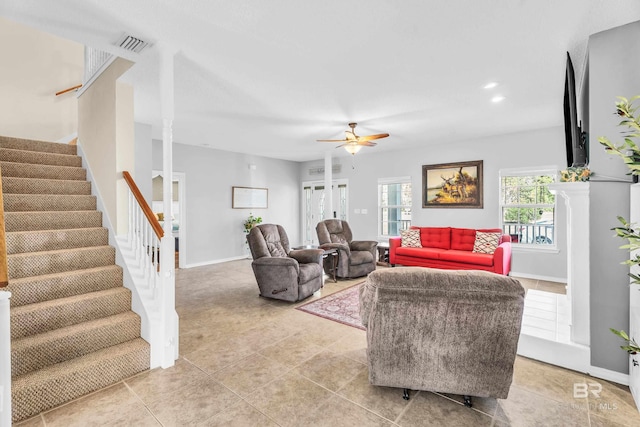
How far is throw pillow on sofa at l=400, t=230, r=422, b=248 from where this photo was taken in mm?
5781

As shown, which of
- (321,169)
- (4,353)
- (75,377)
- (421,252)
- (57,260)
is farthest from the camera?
(321,169)

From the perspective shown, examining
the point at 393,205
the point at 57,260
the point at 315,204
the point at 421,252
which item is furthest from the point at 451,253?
the point at 57,260

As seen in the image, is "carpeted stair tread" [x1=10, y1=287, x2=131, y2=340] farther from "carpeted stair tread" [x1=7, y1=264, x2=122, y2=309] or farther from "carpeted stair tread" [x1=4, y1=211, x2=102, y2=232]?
"carpeted stair tread" [x1=4, y1=211, x2=102, y2=232]

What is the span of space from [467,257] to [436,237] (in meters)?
0.94

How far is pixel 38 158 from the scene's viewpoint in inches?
135

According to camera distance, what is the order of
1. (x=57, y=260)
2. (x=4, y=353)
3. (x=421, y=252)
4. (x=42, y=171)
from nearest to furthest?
(x=4, y=353)
(x=57, y=260)
(x=42, y=171)
(x=421, y=252)

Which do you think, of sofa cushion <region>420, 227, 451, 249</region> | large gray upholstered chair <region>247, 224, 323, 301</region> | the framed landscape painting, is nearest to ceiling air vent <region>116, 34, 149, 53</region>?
large gray upholstered chair <region>247, 224, 323, 301</region>

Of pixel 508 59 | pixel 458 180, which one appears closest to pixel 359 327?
pixel 508 59

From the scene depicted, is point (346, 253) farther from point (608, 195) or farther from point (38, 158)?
point (38, 158)

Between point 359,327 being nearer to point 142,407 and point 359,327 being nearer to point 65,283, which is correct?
point 142,407

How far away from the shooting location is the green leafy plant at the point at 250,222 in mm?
7277

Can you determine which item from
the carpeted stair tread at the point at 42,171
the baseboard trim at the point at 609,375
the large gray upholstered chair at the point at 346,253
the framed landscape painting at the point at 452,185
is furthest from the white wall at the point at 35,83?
the baseboard trim at the point at 609,375

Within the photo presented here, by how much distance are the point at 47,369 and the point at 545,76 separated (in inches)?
193

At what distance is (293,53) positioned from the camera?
269 cm
